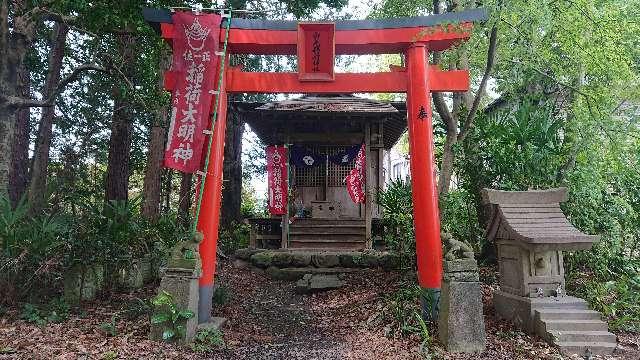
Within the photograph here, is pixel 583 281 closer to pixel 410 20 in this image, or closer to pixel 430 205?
pixel 430 205

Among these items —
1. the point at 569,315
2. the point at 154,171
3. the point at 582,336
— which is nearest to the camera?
the point at 582,336

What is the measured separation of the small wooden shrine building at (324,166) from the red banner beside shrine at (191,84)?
5294mm

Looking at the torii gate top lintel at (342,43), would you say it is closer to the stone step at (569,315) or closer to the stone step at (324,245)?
the stone step at (569,315)

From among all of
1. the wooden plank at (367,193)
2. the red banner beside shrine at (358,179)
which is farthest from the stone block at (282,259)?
the red banner beside shrine at (358,179)

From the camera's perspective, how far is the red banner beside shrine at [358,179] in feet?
39.0

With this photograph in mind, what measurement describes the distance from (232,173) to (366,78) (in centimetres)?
979

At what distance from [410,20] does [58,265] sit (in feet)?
21.0

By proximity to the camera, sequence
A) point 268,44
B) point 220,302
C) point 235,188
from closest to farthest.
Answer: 1. point 268,44
2. point 220,302
3. point 235,188

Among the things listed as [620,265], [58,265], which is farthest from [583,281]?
[58,265]

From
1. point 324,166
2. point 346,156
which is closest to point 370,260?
point 346,156

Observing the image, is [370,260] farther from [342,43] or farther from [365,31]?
[365,31]

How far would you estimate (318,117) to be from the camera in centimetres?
1221

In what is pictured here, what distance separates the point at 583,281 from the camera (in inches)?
273

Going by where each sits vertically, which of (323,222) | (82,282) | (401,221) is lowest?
(82,282)
